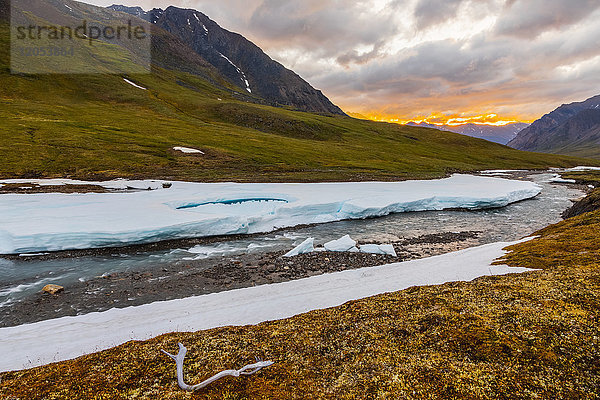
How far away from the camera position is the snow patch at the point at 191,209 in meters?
27.2

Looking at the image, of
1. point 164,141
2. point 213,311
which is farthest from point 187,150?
point 213,311

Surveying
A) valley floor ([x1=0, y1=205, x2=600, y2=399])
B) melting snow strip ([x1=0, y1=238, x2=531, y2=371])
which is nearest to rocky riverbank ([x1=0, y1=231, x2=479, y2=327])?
melting snow strip ([x1=0, y1=238, x2=531, y2=371])

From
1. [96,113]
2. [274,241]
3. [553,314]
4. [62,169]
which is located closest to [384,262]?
[274,241]

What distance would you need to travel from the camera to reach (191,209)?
125 ft

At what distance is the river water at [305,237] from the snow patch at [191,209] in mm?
1939

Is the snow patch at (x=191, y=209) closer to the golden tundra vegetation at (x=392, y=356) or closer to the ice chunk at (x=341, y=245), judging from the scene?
the ice chunk at (x=341, y=245)

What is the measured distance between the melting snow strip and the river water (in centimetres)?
833

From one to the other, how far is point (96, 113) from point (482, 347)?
15473 centimetres

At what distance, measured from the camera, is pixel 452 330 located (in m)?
8.77

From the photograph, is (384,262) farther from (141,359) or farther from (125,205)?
(125,205)

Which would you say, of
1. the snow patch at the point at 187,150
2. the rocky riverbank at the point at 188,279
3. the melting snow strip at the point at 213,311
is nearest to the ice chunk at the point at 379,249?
the rocky riverbank at the point at 188,279

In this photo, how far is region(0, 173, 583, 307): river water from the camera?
21484 mm

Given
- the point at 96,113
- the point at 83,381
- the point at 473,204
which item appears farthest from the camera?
the point at 96,113

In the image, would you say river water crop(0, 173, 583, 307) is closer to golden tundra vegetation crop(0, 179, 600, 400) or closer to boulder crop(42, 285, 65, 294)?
boulder crop(42, 285, 65, 294)
